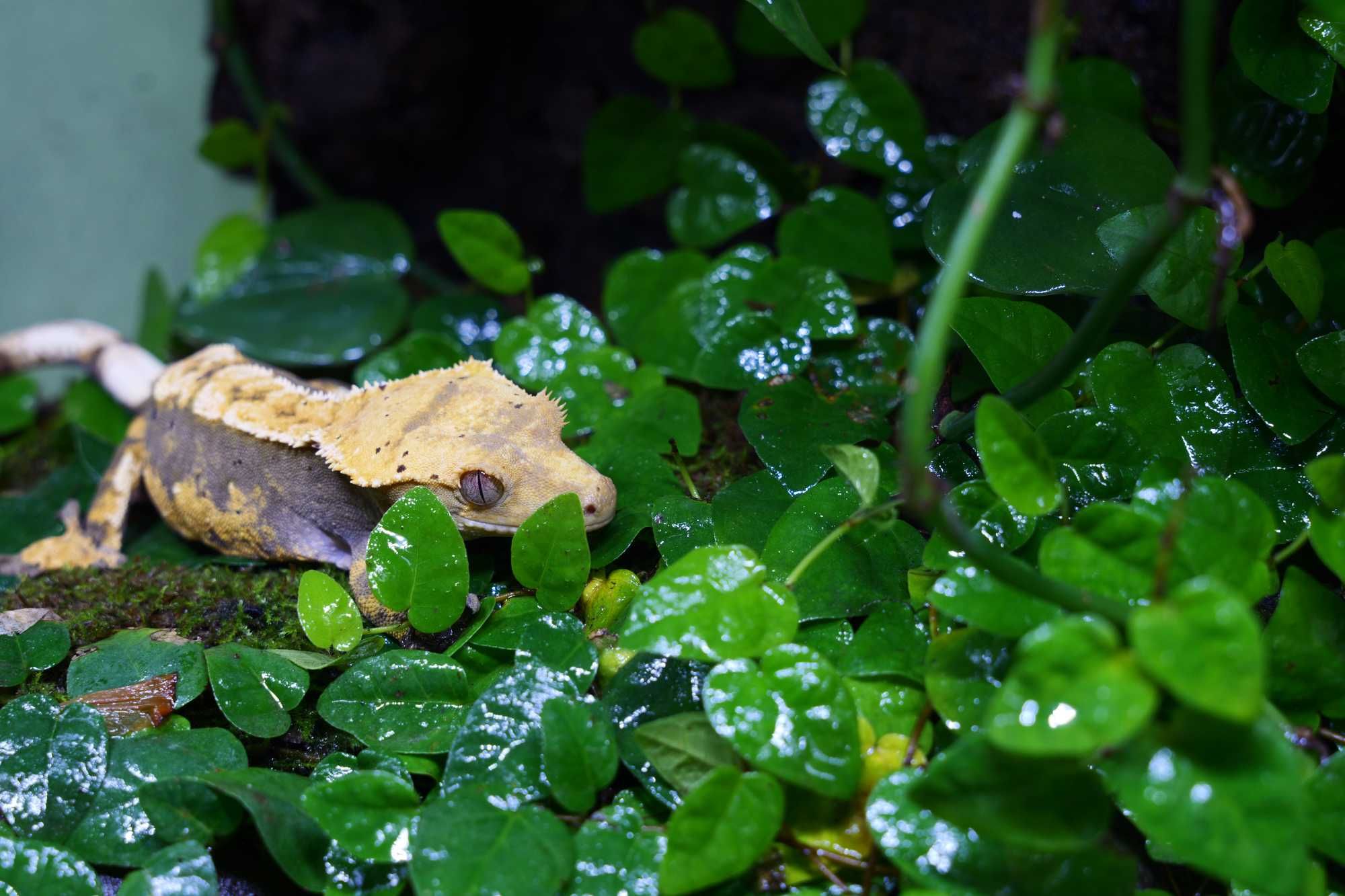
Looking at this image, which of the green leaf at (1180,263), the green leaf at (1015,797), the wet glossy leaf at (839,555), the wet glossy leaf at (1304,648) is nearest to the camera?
the green leaf at (1015,797)

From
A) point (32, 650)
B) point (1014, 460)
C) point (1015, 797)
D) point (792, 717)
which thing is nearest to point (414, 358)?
point (32, 650)

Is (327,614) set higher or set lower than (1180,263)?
lower

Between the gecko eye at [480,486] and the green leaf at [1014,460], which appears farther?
the gecko eye at [480,486]

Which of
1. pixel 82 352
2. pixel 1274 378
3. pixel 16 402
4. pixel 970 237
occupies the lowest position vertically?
pixel 16 402

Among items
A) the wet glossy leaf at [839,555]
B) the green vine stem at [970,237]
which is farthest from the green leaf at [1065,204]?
the green vine stem at [970,237]

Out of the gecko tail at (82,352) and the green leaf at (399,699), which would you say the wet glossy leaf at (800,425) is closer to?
the green leaf at (399,699)

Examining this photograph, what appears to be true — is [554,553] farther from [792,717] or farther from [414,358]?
[414,358]
